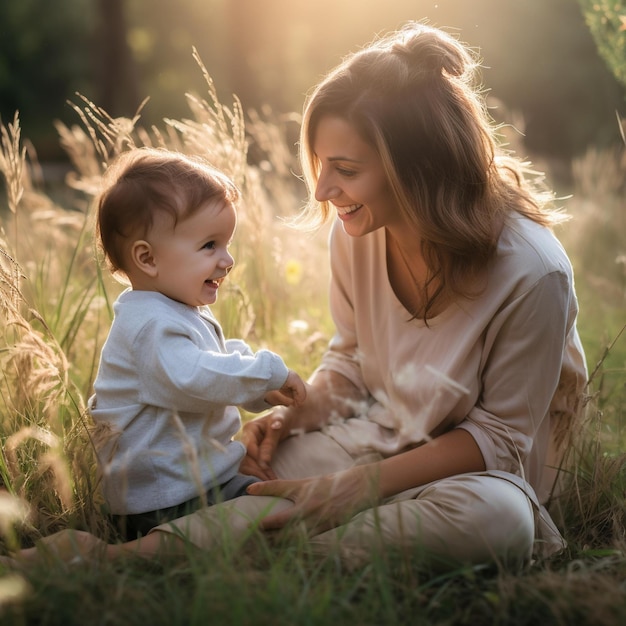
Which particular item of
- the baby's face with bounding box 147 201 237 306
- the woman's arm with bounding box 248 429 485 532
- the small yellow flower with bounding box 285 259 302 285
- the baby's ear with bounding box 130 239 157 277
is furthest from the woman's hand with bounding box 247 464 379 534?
the small yellow flower with bounding box 285 259 302 285

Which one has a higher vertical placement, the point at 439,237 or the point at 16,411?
the point at 439,237

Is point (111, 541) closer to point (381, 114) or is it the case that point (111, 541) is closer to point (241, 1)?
point (381, 114)

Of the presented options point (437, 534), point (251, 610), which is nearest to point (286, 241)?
point (437, 534)

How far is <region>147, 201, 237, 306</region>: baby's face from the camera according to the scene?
2131 millimetres

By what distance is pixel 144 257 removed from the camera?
7.05 ft

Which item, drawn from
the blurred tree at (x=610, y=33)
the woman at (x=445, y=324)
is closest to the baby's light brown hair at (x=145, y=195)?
the woman at (x=445, y=324)

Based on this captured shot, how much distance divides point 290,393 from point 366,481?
13.7 inches

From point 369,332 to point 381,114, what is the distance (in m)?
0.73

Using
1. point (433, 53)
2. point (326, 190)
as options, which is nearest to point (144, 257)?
point (326, 190)

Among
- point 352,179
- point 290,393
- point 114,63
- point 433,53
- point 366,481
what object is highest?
point 114,63

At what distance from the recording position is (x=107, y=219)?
7.04ft

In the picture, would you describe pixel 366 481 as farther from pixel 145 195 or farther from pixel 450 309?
pixel 145 195

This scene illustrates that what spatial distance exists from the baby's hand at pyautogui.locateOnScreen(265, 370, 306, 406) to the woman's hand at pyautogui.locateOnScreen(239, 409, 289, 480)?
0.76 ft

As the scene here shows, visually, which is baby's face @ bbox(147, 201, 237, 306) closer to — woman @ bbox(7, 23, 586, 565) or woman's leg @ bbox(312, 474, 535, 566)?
woman @ bbox(7, 23, 586, 565)
